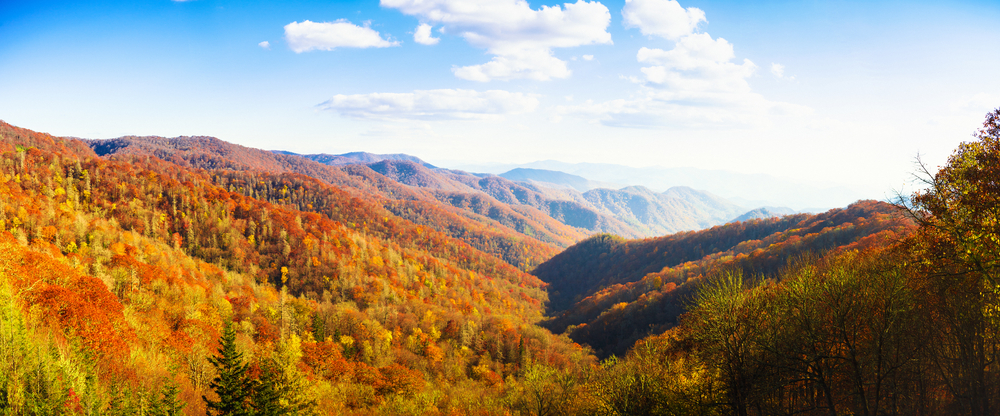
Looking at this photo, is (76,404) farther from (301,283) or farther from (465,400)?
(301,283)

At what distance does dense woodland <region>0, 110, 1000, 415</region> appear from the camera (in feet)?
53.2

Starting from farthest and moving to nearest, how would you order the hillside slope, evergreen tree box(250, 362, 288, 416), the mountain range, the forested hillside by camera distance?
the hillside slope → the mountain range → the forested hillside → evergreen tree box(250, 362, 288, 416)

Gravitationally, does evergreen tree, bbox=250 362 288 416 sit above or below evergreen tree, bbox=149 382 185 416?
below

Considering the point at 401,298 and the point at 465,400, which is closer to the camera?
the point at 465,400

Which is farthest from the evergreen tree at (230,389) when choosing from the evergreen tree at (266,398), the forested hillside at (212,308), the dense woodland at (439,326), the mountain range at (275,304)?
the forested hillside at (212,308)

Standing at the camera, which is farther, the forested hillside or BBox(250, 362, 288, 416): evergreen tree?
the forested hillside

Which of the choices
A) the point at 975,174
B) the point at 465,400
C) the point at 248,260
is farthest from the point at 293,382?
the point at 248,260

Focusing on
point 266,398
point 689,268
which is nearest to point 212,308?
point 266,398

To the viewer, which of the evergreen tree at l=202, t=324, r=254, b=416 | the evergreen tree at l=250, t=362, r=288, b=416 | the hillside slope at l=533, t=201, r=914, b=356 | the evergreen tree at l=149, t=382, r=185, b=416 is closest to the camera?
the evergreen tree at l=149, t=382, r=185, b=416

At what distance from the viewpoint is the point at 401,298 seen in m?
115

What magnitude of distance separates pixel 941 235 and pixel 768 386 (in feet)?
30.3

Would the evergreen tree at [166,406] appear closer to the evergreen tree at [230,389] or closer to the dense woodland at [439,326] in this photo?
the dense woodland at [439,326]

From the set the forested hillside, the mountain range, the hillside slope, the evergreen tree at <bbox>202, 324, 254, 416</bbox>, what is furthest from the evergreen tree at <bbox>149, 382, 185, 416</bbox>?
the hillside slope

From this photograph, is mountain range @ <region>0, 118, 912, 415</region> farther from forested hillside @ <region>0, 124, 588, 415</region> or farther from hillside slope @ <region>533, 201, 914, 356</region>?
hillside slope @ <region>533, 201, 914, 356</region>
